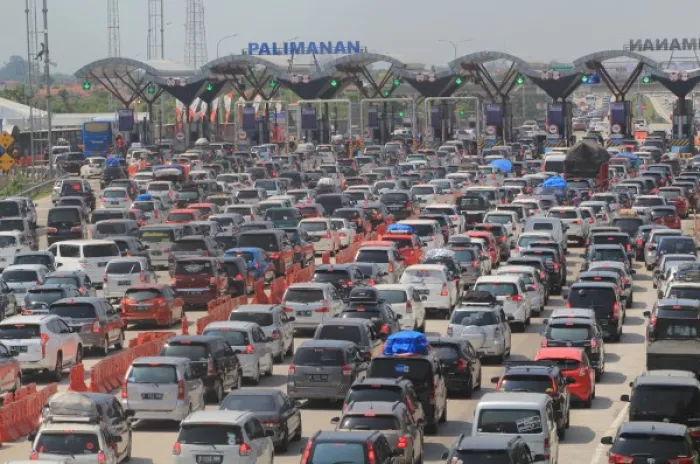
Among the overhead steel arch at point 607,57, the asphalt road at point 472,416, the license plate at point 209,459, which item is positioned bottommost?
the asphalt road at point 472,416

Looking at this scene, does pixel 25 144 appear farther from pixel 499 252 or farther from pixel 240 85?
pixel 499 252

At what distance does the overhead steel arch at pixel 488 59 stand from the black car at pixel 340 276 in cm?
6805

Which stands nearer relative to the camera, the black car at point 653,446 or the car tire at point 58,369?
the black car at point 653,446

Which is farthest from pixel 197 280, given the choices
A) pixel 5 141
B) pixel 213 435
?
pixel 5 141

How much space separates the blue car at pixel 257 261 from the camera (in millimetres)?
49719

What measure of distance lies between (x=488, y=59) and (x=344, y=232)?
5756 centimetres

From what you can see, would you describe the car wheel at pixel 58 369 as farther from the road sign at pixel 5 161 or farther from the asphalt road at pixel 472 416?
the road sign at pixel 5 161

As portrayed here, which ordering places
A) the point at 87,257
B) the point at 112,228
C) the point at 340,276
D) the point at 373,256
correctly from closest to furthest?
the point at 340,276 < the point at 373,256 < the point at 87,257 < the point at 112,228

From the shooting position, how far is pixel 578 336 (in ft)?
115

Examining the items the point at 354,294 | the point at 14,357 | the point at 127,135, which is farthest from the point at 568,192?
the point at 127,135

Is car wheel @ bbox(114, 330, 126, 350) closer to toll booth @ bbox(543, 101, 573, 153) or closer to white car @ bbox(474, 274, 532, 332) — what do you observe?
white car @ bbox(474, 274, 532, 332)

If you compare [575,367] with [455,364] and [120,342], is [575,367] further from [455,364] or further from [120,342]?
[120,342]

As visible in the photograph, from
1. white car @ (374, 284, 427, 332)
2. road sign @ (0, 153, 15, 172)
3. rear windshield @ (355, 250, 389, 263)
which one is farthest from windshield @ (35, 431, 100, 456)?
road sign @ (0, 153, 15, 172)

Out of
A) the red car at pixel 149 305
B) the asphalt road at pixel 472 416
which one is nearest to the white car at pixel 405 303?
the asphalt road at pixel 472 416
